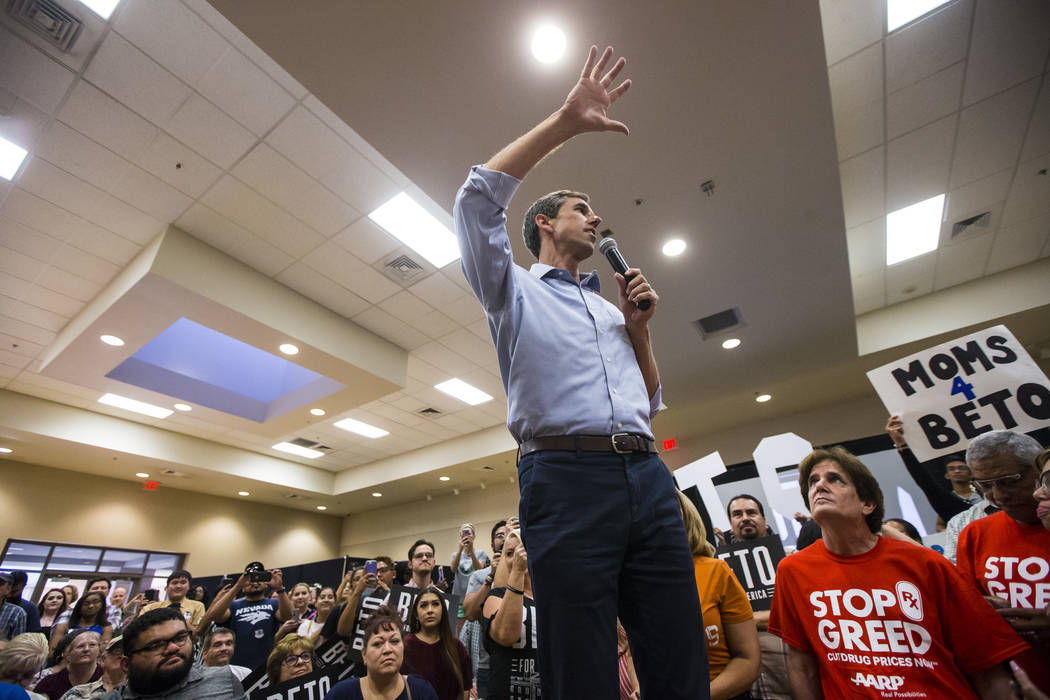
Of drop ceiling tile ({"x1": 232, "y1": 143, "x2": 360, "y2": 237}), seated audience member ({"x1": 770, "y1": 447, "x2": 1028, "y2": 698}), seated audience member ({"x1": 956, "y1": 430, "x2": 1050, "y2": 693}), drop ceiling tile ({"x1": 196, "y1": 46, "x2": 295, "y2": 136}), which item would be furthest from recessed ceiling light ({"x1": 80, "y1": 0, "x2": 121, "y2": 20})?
seated audience member ({"x1": 956, "y1": 430, "x2": 1050, "y2": 693})

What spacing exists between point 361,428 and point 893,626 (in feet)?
27.0

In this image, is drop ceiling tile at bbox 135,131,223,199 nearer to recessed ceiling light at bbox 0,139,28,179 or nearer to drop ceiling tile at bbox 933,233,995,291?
recessed ceiling light at bbox 0,139,28,179

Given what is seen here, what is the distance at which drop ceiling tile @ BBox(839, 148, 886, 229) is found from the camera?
4316 mm

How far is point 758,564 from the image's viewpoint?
2703 mm

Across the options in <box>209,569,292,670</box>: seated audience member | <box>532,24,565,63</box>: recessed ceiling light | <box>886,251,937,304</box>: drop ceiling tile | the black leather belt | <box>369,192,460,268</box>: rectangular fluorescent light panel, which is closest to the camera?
the black leather belt

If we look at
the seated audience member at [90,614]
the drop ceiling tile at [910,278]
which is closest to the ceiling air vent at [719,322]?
the drop ceiling tile at [910,278]

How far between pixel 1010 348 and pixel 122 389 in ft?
28.5

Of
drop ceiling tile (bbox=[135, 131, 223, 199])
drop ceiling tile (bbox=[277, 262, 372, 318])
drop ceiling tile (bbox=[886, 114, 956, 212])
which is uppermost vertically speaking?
drop ceiling tile (bbox=[135, 131, 223, 199])

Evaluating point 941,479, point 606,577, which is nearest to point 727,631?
point 606,577

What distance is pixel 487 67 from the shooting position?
2861 mm

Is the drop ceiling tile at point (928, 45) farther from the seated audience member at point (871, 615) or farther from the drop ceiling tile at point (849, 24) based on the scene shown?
the seated audience member at point (871, 615)

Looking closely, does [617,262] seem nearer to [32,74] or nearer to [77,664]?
[32,74]

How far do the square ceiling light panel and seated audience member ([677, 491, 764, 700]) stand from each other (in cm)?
552

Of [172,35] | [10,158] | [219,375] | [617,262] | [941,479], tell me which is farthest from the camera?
[219,375]
